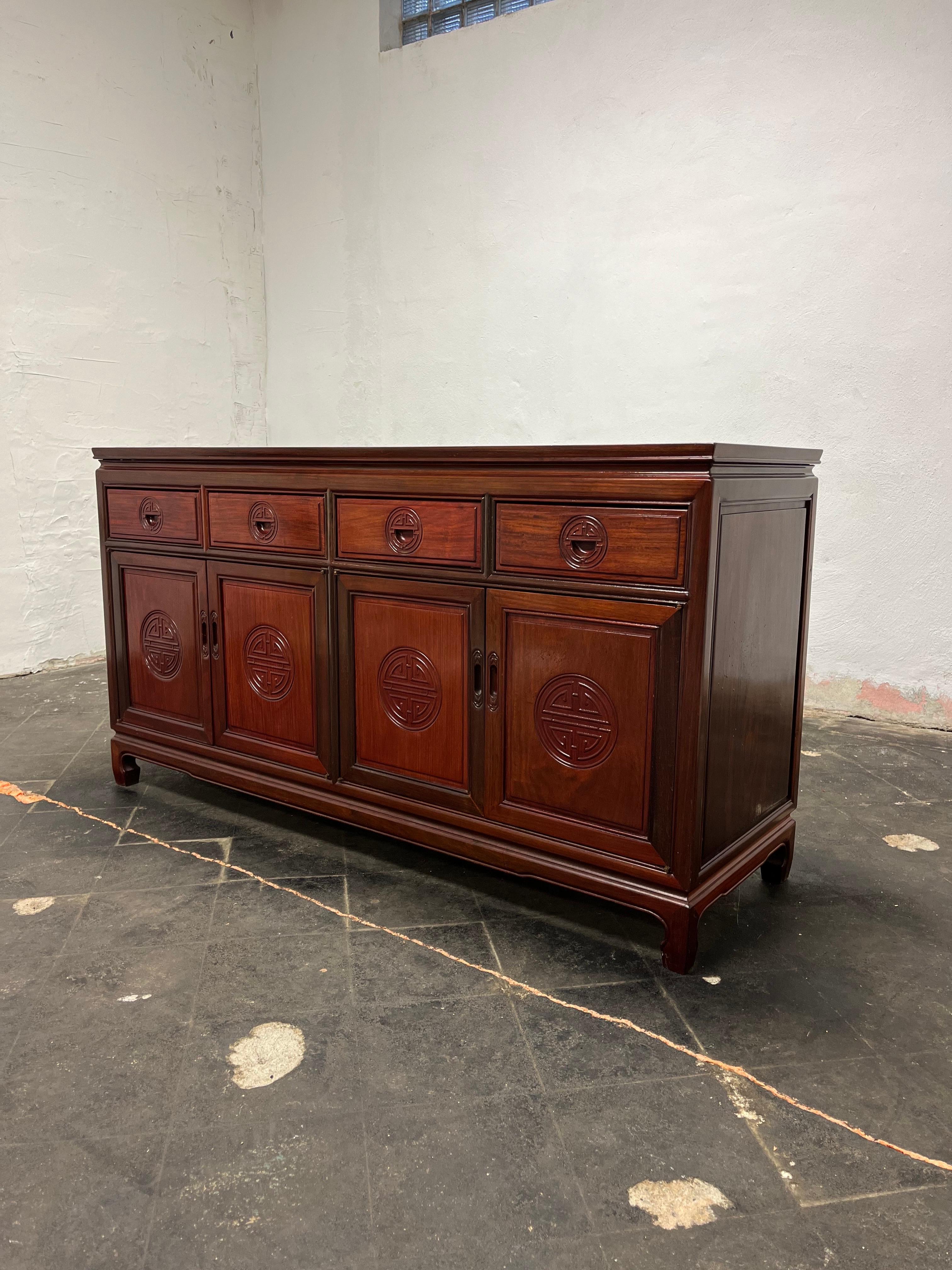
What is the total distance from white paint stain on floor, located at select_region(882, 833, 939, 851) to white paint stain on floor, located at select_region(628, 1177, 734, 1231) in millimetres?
1493

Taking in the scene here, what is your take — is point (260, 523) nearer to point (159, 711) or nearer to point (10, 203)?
point (159, 711)

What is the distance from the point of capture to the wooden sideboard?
185 cm

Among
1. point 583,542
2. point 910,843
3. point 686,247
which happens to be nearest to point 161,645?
point 583,542

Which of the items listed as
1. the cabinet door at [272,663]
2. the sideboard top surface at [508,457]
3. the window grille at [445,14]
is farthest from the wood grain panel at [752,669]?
the window grille at [445,14]

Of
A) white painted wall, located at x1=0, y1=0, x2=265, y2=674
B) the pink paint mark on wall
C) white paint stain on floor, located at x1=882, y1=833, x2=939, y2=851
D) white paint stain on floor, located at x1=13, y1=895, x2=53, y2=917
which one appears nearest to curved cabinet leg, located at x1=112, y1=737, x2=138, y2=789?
white paint stain on floor, located at x1=13, y1=895, x2=53, y2=917

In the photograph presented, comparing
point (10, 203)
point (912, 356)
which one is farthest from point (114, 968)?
point (10, 203)

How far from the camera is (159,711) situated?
9.42 feet

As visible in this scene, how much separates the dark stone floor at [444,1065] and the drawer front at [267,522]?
84 cm

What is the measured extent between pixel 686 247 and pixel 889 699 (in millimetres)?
2094

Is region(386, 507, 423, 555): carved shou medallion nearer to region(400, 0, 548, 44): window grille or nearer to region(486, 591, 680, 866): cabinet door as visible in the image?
region(486, 591, 680, 866): cabinet door

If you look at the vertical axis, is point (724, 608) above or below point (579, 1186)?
above

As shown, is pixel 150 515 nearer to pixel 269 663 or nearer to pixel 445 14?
pixel 269 663

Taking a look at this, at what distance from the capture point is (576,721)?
199 cm

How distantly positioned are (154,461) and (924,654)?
298 cm
